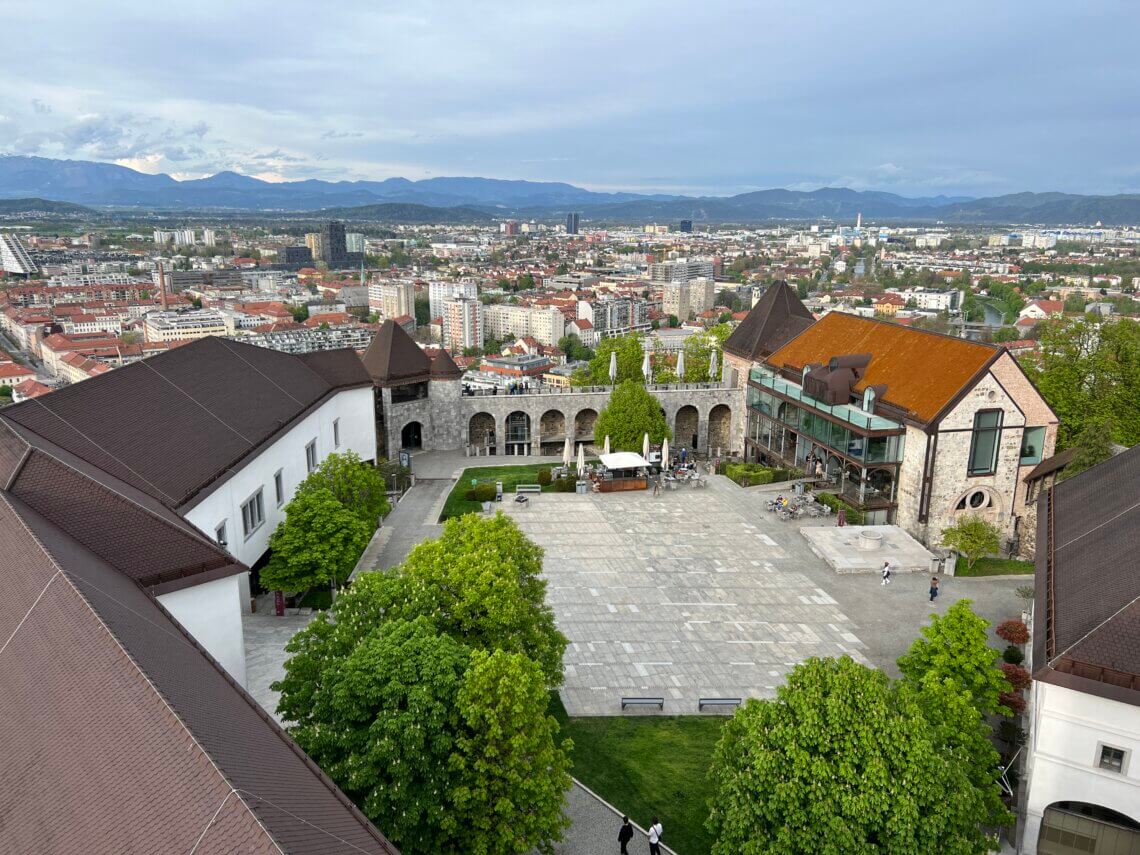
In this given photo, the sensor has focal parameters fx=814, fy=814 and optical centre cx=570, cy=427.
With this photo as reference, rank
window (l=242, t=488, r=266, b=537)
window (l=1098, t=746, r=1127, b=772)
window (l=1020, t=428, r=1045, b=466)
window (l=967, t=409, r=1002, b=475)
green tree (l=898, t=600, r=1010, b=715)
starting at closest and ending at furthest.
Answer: window (l=1098, t=746, r=1127, b=772) < green tree (l=898, t=600, r=1010, b=715) < window (l=242, t=488, r=266, b=537) < window (l=967, t=409, r=1002, b=475) < window (l=1020, t=428, r=1045, b=466)

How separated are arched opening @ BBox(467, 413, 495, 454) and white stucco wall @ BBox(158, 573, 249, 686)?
3441cm

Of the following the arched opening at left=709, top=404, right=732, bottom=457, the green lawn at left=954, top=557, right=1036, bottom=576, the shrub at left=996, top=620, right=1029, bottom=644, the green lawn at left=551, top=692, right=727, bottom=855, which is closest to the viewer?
the green lawn at left=551, top=692, right=727, bottom=855

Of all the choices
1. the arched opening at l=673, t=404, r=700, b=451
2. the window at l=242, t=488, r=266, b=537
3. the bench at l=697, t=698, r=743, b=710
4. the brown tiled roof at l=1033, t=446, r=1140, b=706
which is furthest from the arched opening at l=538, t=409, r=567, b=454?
the brown tiled roof at l=1033, t=446, r=1140, b=706

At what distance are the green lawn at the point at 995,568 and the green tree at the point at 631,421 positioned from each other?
61.4 ft

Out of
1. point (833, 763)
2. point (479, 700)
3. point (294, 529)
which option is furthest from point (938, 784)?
point (294, 529)

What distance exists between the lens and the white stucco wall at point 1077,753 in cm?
1834

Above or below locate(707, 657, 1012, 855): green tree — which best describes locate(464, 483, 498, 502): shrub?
below

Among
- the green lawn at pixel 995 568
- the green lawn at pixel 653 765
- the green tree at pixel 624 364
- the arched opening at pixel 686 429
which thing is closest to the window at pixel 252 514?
the green lawn at pixel 653 765

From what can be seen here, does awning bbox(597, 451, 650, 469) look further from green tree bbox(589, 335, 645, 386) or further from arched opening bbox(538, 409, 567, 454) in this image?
green tree bbox(589, 335, 645, 386)

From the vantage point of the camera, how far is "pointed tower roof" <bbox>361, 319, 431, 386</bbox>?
52375mm

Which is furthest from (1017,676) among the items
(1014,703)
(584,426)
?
(584,426)

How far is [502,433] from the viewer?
189 ft

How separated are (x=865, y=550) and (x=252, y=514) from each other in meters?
27.1

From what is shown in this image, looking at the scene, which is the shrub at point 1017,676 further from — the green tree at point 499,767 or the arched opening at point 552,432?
the arched opening at point 552,432
